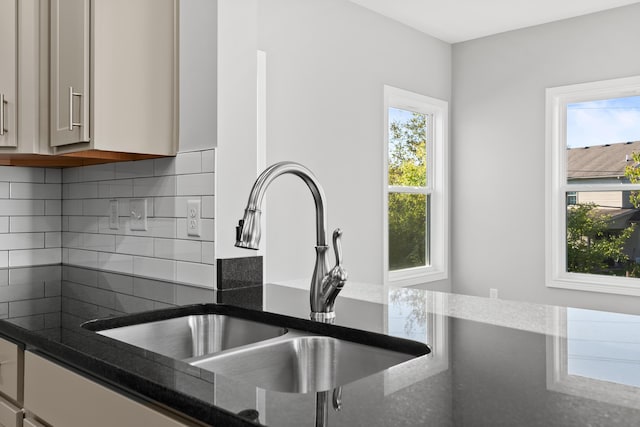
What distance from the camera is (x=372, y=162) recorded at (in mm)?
3861

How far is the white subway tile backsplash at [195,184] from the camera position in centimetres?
177

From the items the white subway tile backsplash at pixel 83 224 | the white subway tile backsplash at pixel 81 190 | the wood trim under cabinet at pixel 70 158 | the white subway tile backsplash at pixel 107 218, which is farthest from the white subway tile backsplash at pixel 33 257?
the wood trim under cabinet at pixel 70 158

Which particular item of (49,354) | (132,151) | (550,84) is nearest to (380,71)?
(550,84)

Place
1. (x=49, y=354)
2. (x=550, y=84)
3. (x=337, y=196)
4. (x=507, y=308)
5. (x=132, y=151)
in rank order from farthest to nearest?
(x=550, y=84)
(x=337, y=196)
(x=132, y=151)
(x=507, y=308)
(x=49, y=354)

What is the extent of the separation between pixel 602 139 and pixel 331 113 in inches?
80.1

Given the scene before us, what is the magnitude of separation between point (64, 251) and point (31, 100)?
86cm

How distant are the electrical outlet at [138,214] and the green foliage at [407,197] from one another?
2.39 metres

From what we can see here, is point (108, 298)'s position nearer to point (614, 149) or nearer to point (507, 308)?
point (507, 308)

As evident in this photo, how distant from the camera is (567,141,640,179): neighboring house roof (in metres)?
3.89

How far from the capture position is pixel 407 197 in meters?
4.35

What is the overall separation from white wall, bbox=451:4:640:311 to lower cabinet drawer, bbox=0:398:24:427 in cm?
379

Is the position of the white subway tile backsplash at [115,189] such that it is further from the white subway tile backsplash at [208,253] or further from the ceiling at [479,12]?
the ceiling at [479,12]

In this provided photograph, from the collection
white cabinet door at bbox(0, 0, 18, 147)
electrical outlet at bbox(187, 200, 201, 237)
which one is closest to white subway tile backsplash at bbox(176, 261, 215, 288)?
electrical outlet at bbox(187, 200, 201, 237)

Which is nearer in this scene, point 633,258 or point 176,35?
point 176,35
